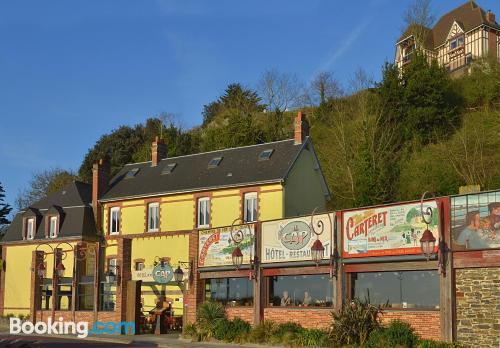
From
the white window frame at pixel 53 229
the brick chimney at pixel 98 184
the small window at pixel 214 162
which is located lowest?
the white window frame at pixel 53 229

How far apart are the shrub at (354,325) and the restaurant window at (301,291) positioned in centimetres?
205

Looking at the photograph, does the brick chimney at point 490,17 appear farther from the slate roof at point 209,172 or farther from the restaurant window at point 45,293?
the restaurant window at point 45,293

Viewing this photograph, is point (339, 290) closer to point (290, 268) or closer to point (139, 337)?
point (290, 268)

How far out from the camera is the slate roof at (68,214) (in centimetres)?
3875

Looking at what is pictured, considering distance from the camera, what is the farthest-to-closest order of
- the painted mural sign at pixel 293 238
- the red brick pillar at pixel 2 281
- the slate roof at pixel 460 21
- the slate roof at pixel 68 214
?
1. the slate roof at pixel 460 21
2. the red brick pillar at pixel 2 281
3. the slate roof at pixel 68 214
4. the painted mural sign at pixel 293 238

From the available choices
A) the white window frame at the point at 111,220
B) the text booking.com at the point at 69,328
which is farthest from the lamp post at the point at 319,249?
the white window frame at the point at 111,220

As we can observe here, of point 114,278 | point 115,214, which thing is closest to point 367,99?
point 115,214

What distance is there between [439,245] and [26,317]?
84.0 feet

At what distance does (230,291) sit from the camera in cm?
2519

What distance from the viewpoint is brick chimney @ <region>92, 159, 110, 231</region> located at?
39.3 meters

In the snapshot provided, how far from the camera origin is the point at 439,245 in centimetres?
1862

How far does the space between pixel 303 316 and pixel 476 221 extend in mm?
6864

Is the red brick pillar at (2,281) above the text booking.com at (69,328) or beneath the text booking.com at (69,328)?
above

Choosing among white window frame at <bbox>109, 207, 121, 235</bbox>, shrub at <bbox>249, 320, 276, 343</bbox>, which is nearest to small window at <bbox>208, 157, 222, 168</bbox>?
white window frame at <bbox>109, 207, 121, 235</bbox>
